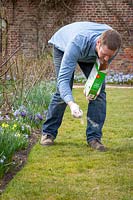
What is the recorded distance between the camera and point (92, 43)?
462 cm

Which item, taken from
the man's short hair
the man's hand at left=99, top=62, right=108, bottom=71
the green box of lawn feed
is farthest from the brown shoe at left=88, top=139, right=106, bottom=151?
the man's short hair

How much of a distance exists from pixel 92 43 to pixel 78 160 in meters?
1.10

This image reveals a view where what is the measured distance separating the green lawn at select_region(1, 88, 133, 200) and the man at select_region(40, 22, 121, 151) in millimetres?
202

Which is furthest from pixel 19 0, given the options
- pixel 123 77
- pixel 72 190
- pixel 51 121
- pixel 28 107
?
pixel 72 190

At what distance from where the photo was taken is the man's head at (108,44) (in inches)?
170

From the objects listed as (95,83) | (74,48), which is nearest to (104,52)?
(74,48)

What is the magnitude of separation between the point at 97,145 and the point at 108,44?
4.41 ft

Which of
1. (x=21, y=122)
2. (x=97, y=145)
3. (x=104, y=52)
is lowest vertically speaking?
(x=21, y=122)

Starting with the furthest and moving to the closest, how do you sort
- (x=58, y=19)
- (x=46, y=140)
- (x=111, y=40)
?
(x=58, y=19) < (x=46, y=140) < (x=111, y=40)

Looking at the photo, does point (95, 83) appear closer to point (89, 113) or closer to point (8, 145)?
point (89, 113)

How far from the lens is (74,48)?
455 cm

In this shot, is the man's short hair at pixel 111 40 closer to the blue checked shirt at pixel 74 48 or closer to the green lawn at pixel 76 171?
the blue checked shirt at pixel 74 48

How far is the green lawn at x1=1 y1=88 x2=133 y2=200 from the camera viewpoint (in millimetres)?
3842

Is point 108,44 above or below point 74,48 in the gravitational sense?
above
